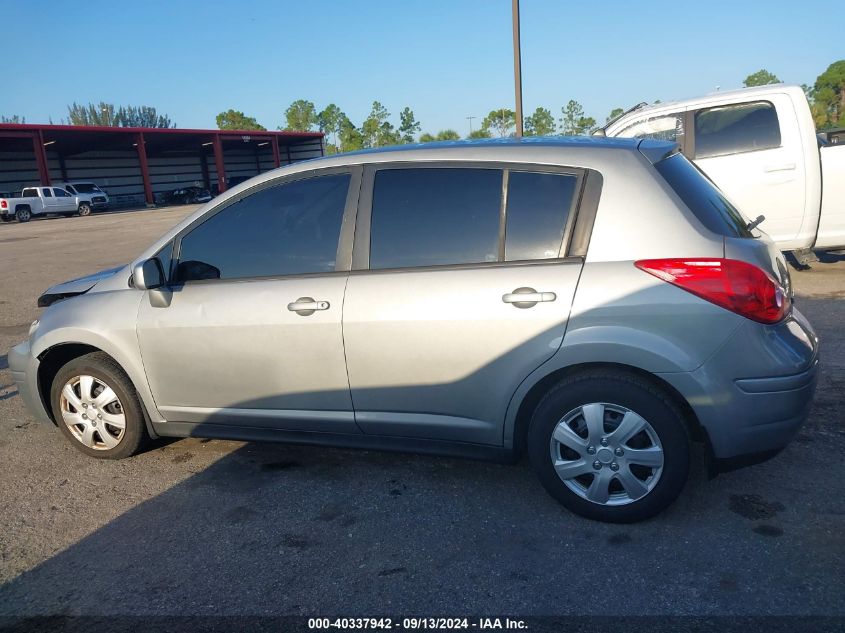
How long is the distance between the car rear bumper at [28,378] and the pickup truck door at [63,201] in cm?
3752

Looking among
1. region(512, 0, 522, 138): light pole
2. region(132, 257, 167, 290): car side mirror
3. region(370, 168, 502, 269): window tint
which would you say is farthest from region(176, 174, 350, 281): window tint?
region(512, 0, 522, 138): light pole

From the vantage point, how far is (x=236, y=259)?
3.73 m

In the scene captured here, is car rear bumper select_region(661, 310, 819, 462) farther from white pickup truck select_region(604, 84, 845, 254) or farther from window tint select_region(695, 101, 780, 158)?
window tint select_region(695, 101, 780, 158)

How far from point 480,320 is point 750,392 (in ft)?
3.90

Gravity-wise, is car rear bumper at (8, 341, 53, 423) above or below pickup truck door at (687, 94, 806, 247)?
below

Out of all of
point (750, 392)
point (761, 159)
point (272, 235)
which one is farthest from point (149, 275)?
point (761, 159)

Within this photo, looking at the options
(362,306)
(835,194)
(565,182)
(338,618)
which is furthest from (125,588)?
(835,194)

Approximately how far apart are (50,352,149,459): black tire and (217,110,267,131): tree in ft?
306

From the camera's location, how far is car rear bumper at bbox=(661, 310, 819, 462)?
2848 millimetres

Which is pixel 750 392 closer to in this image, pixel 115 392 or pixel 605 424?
pixel 605 424

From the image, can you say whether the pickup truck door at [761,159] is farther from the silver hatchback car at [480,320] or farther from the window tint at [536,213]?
the window tint at [536,213]

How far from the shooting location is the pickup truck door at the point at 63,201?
121ft

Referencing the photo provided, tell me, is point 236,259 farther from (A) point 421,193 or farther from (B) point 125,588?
(B) point 125,588

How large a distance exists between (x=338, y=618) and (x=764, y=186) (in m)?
6.74
